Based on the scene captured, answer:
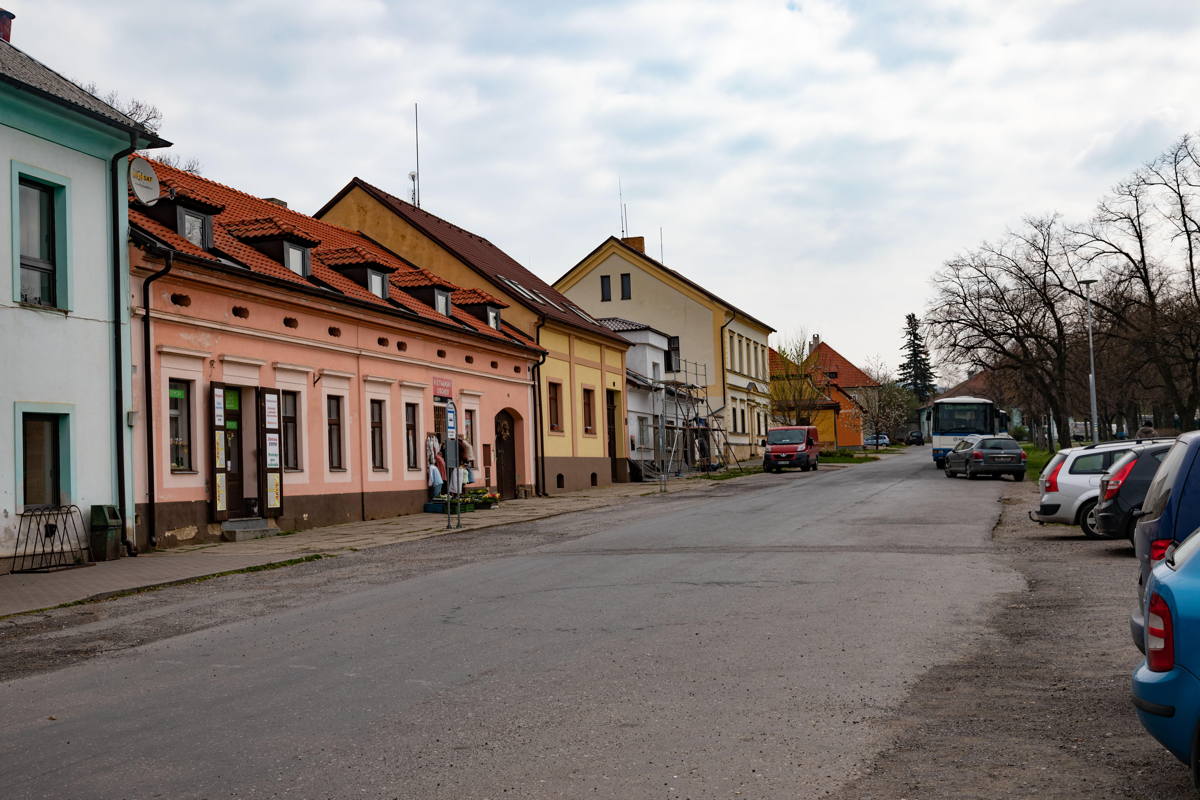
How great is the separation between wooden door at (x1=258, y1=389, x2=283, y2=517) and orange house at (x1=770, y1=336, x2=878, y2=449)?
56.5m

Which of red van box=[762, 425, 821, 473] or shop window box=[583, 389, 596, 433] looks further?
red van box=[762, 425, 821, 473]

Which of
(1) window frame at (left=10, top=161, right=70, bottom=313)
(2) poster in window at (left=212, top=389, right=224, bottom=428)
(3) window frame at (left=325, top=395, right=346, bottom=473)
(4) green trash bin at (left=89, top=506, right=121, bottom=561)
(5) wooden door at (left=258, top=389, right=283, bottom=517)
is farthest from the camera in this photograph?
(3) window frame at (left=325, top=395, right=346, bottom=473)

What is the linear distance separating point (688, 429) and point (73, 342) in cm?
3814

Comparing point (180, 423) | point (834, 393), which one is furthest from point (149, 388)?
point (834, 393)

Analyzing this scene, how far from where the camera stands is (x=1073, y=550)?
625 inches

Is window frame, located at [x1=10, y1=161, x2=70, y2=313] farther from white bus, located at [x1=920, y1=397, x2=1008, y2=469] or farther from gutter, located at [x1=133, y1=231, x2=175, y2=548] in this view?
white bus, located at [x1=920, y1=397, x2=1008, y2=469]

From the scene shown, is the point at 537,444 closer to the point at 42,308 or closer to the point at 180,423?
the point at 180,423

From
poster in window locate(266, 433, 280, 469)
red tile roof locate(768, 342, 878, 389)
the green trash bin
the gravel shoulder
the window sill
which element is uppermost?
red tile roof locate(768, 342, 878, 389)

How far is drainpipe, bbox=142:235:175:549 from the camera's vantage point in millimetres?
19578

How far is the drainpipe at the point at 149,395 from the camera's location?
19.6 m

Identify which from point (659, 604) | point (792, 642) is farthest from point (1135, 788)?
point (659, 604)

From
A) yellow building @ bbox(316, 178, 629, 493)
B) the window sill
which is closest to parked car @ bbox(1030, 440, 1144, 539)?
the window sill

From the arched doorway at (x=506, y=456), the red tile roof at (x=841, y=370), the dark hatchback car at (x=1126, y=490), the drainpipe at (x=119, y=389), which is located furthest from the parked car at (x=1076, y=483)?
the red tile roof at (x=841, y=370)

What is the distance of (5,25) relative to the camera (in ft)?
69.0
